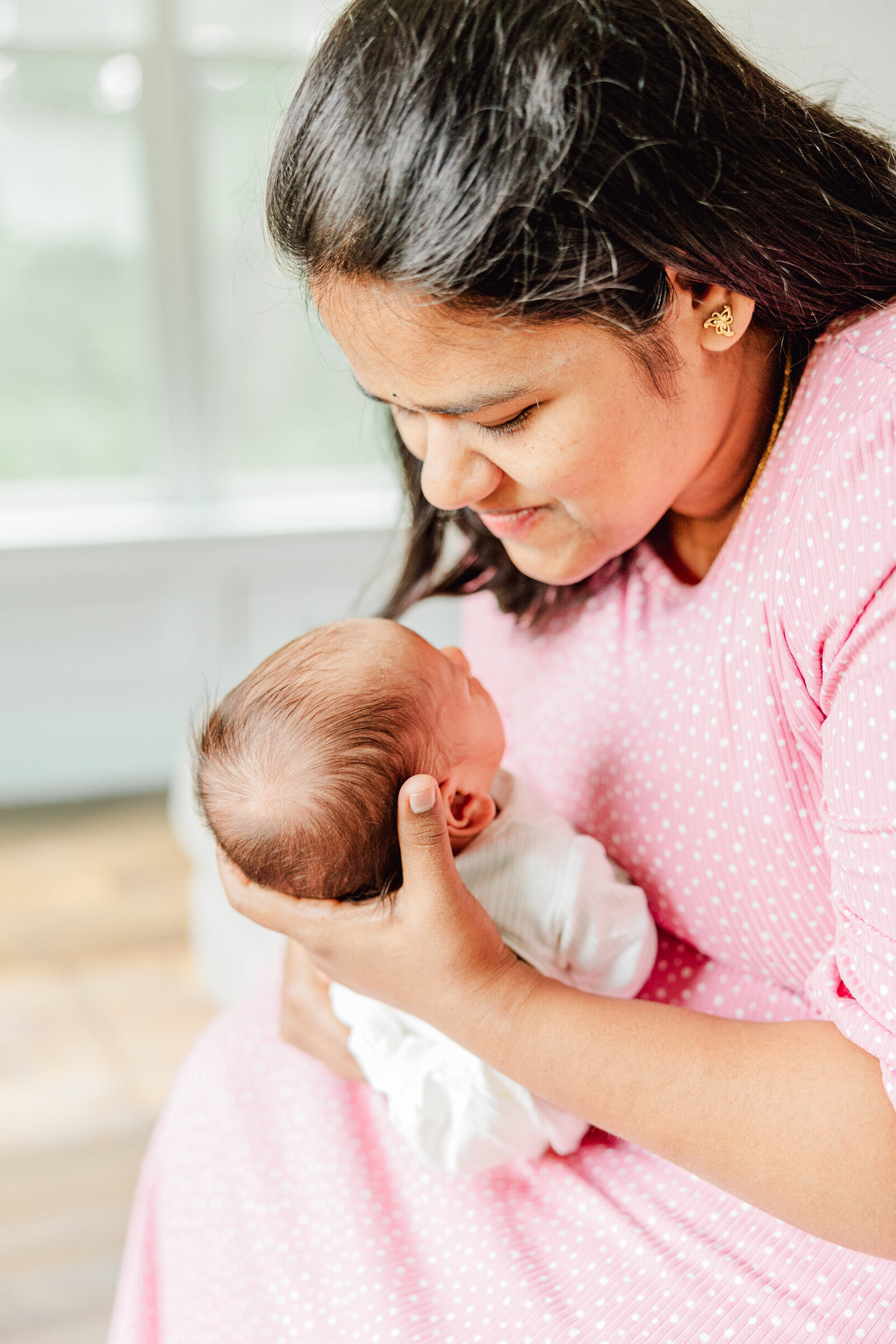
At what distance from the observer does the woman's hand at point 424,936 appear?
2.64 ft

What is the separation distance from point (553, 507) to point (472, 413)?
0.41 ft

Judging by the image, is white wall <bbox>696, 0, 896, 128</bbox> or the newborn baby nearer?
the newborn baby

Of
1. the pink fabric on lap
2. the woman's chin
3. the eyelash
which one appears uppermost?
the eyelash

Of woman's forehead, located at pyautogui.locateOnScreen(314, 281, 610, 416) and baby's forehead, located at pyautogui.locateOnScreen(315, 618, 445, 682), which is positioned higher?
woman's forehead, located at pyautogui.locateOnScreen(314, 281, 610, 416)

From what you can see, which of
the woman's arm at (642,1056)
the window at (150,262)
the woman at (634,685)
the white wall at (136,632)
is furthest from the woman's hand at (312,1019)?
the white wall at (136,632)

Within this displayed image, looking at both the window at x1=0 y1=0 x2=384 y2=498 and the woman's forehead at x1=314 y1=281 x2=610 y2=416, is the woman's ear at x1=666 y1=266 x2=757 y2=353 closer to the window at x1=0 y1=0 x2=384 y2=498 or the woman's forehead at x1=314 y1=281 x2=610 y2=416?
the woman's forehead at x1=314 y1=281 x2=610 y2=416

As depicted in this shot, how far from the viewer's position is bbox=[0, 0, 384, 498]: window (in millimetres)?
2283

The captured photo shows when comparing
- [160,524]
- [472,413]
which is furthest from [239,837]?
[160,524]

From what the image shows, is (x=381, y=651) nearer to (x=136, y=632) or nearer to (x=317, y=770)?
(x=317, y=770)

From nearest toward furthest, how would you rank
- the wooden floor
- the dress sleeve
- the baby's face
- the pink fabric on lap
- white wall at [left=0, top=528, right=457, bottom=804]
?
the dress sleeve → the pink fabric on lap → the baby's face → the wooden floor → white wall at [left=0, top=528, right=457, bottom=804]

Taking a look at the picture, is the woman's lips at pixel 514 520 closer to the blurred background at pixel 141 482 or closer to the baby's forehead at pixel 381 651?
the baby's forehead at pixel 381 651

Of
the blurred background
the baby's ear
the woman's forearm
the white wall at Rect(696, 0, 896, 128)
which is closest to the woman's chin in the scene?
the baby's ear

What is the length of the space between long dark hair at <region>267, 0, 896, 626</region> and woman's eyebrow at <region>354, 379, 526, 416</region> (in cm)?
6

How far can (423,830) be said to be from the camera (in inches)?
31.6
